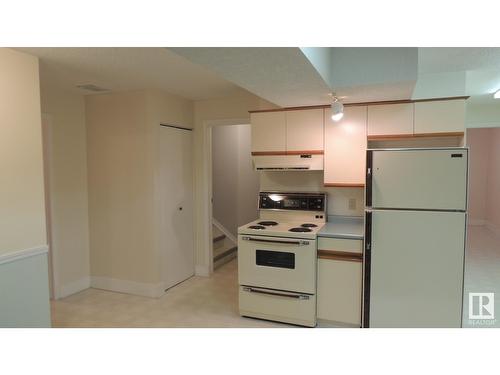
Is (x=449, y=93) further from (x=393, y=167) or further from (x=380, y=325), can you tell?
(x=380, y=325)

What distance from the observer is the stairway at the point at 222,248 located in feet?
16.5

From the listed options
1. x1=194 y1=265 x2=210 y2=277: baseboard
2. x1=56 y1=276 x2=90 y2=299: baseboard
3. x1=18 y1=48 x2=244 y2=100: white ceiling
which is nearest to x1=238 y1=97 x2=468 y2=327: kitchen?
x1=18 y1=48 x2=244 y2=100: white ceiling

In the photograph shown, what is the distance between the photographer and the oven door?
9.95ft

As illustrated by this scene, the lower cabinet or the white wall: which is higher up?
the white wall

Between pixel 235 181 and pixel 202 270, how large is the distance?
1.66 m

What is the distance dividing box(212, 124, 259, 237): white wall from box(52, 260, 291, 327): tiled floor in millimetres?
1496

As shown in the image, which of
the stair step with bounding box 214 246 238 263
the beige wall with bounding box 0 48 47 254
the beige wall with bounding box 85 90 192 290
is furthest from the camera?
the stair step with bounding box 214 246 238 263

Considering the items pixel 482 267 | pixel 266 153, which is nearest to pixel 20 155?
pixel 266 153

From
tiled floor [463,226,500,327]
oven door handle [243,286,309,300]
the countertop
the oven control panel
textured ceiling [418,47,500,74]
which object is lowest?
tiled floor [463,226,500,327]

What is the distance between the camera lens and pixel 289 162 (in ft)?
11.5

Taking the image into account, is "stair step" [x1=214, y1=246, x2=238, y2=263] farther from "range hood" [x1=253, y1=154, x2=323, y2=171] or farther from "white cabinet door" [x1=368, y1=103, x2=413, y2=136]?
"white cabinet door" [x1=368, y1=103, x2=413, y2=136]

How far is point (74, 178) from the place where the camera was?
395 centimetres

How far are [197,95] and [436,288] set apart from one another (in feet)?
10.5

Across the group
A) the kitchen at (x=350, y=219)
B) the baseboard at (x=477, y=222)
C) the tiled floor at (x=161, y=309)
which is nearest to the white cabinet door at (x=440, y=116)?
the kitchen at (x=350, y=219)
